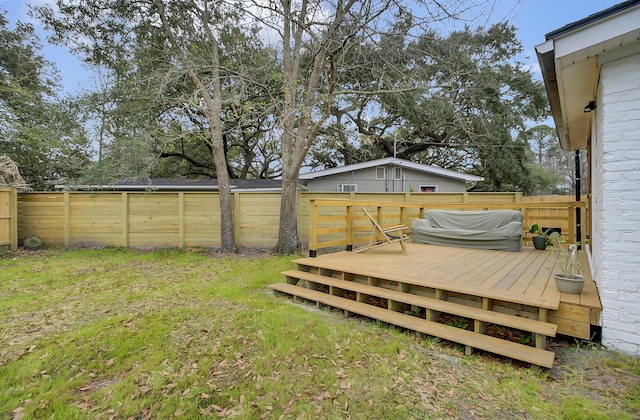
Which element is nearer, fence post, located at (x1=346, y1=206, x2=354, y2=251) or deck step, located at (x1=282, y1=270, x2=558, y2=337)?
deck step, located at (x1=282, y1=270, x2=558, y2=337)

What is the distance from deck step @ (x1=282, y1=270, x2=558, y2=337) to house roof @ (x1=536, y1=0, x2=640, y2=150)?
231cm

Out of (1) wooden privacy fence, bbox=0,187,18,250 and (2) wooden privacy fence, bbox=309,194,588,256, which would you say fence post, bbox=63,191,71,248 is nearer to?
(1) wooden privacy fence, bbox=0,187,18,250

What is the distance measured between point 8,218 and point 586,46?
11306 mm

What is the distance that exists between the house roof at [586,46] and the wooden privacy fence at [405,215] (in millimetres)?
3275

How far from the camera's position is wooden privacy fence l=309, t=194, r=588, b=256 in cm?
534

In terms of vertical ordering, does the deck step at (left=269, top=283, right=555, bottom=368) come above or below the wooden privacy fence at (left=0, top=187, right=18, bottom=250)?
below

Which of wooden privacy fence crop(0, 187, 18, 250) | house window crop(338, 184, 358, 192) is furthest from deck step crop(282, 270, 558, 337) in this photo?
house window crop(338, 184, 358, 192)

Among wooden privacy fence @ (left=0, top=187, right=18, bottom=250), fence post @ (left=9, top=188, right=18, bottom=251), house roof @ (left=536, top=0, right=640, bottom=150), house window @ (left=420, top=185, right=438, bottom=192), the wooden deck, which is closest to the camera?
house roof @ (left=536, top=0, right=640, bottom=150)

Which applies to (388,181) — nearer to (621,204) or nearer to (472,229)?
(472,229)

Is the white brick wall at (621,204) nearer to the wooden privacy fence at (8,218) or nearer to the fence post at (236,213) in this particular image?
the fence post at (236,213)

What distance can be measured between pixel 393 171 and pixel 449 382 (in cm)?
1208

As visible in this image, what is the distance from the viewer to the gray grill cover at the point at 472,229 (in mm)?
5691

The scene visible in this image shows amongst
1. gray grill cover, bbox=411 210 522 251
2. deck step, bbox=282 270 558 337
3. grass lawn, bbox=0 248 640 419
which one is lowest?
grass lawn, bbox=0 248 640 419

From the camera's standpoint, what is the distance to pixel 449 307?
2.97m
